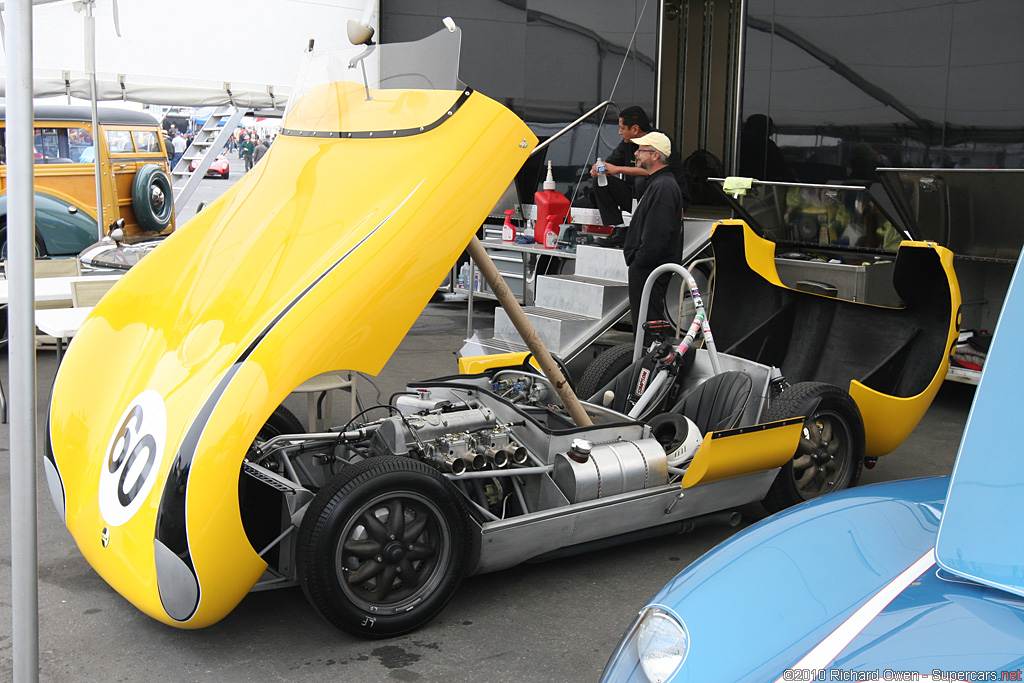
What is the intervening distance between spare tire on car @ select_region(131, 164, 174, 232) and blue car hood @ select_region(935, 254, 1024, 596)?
14.1 m

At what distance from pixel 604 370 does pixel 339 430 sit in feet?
5.98

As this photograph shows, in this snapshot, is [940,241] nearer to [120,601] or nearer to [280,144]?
[280,144]

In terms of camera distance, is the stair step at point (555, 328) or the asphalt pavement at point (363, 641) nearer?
the asphalt pavement at point (363, 641)

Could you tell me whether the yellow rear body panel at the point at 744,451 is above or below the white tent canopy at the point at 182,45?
below

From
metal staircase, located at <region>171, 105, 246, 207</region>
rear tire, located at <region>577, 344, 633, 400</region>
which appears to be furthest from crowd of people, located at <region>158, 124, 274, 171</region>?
rear tire, located at <region>577, 344, 633, 400</region>

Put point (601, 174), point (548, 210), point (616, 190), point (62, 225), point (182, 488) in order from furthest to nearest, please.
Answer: point (62, 225) → point (548, 210) → point (616, 190) → point (601, 174) → point (182, 488)

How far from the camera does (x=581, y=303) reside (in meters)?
7.81

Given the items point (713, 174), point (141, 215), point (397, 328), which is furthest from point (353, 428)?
point (141, 215)

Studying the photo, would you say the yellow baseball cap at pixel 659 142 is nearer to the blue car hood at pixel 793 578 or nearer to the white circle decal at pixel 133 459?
the white circle decal at pixel 133 459

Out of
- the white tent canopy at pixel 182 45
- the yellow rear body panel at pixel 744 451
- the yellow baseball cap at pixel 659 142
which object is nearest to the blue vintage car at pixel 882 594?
the yellow rear body panel at pixel 744 451

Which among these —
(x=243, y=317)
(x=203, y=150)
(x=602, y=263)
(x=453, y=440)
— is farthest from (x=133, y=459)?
(x=203, y=150)

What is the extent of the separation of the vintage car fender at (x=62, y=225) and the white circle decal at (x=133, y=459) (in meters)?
10.7

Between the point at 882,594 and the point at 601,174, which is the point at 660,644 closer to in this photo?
the point at 882,594

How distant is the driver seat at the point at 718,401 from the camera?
468cm
